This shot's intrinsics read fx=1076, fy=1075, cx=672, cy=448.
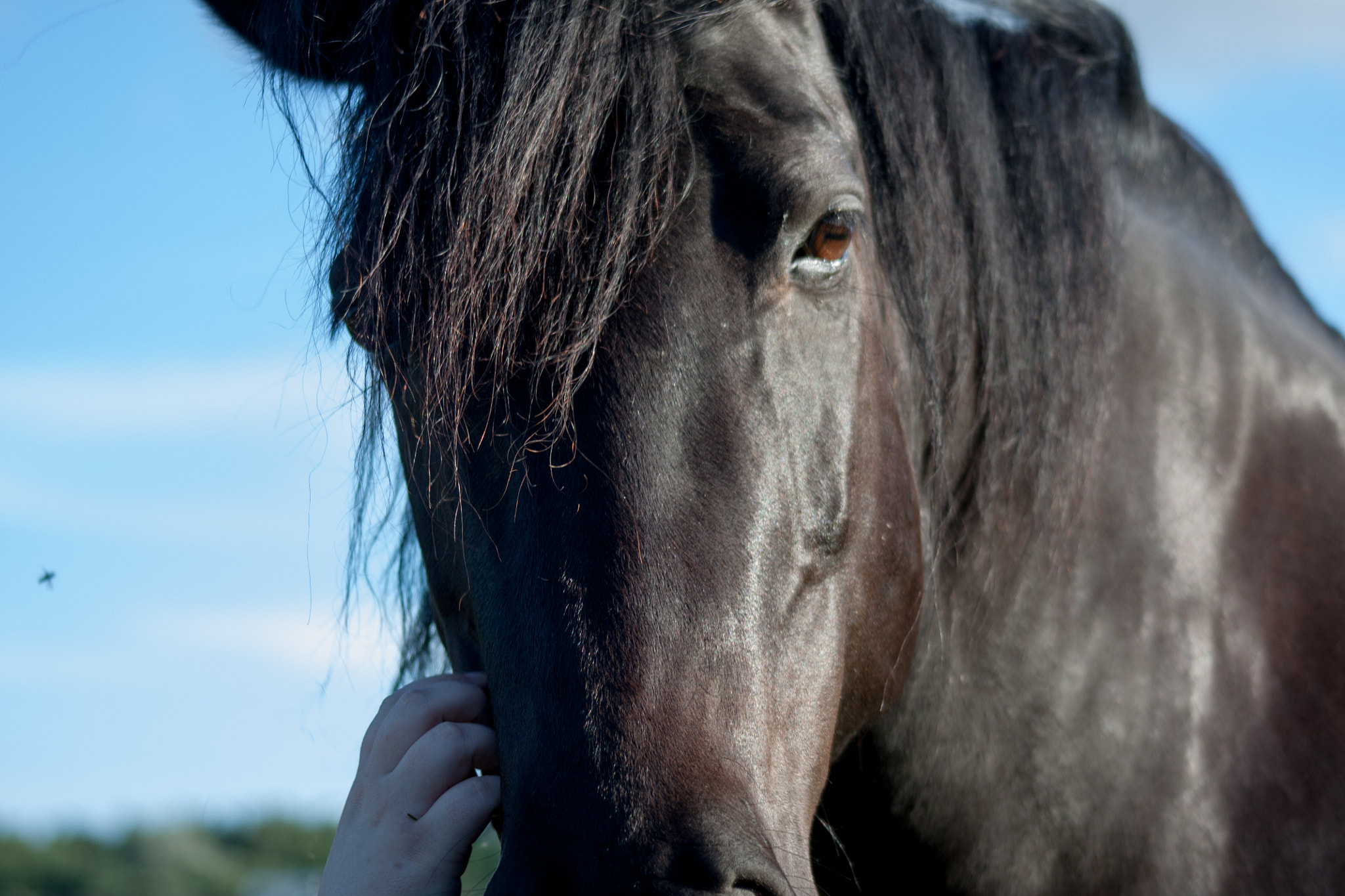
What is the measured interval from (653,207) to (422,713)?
0.82 meters

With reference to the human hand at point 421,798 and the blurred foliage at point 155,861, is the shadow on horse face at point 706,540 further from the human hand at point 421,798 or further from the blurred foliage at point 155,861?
the blurred foliage at point 155,861

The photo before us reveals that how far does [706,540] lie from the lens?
4.75 ft

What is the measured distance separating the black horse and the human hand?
119 mm

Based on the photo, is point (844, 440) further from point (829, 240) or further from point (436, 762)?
point (436, 762)

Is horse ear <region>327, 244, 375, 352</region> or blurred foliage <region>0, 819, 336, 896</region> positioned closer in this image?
horse ear <region>327, 244, 375, 352</region>

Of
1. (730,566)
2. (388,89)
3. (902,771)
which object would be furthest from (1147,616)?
(388,89)

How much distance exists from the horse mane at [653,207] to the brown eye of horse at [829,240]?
0.83 ft

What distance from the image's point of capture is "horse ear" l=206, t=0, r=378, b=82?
1.86 m

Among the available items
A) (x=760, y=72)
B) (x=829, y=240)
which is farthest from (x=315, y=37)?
(x=829, y=240)

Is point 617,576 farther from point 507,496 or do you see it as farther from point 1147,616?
point 1147,616

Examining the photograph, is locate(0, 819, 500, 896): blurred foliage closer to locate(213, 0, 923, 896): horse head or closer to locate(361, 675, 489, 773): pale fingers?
locate(361, 675, 489, 773): pale fingers

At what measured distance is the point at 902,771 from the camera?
2.05 m

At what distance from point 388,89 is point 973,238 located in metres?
1.15

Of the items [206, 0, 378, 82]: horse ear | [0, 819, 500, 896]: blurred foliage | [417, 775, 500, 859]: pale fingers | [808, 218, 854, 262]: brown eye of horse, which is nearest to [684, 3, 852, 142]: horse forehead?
[808, 218, 854, 262]: brown eye of horse
